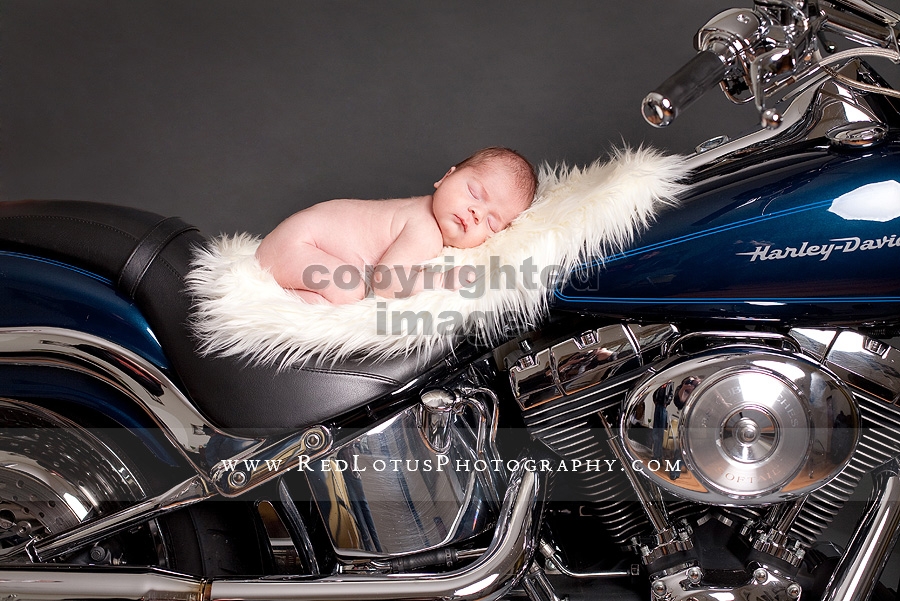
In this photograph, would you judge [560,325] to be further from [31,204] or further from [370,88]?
[370,88]

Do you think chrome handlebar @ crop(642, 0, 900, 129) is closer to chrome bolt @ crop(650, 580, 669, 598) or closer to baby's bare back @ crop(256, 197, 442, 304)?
baby's bare back @ crop(256, 197, 442, 304)

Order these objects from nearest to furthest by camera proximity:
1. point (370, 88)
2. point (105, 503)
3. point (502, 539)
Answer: point (502, 539), point (105, 503), point (370, 88)

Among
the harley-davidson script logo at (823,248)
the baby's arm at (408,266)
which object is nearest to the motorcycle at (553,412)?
the harley-davidson script logo at (823,248)

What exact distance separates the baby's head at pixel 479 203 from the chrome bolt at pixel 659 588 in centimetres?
50

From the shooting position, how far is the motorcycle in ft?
2.89

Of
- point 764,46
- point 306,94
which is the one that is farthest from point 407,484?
point 306,94

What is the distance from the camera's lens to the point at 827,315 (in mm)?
893

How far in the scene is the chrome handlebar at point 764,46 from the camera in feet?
2.50

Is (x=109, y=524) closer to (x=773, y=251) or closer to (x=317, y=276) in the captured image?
(x=317, y=276)

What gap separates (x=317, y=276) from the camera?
3.49 ft

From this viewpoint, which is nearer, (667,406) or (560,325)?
(667,406)

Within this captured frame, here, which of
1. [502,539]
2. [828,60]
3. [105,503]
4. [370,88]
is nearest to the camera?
[828,60]

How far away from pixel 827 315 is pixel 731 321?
0.35 feet

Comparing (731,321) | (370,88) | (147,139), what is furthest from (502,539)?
(147,139)
